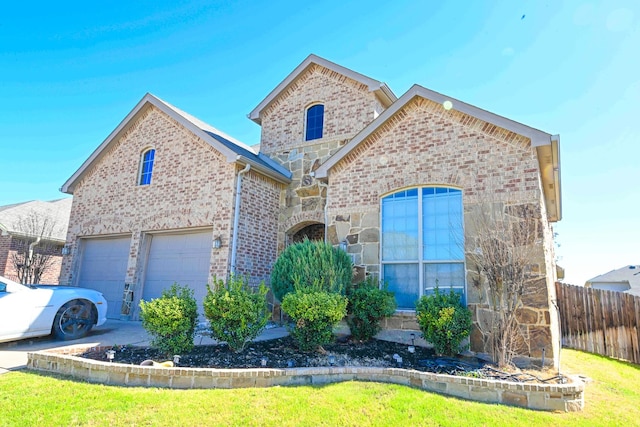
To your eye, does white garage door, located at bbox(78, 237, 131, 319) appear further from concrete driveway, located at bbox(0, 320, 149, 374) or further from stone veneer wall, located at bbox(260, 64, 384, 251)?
stone veneer wall, located at bbox(260, 64, 384, 251)

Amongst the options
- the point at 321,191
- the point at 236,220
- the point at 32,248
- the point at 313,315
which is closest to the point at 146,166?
the point at 236,220

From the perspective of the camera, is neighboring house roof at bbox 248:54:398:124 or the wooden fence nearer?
the wooden fence

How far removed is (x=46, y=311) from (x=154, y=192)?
4.97m

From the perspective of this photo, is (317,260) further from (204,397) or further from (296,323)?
(204,397)

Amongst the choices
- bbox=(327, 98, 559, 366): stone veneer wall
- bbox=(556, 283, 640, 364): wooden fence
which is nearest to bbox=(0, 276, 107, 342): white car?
bbox=(327, 98, 559, 366): stone veneer wall

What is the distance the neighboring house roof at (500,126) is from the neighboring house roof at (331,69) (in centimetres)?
326

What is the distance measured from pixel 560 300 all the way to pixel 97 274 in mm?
14706

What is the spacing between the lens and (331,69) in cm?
1286

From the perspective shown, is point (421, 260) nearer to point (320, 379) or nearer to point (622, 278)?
point (320, 379)

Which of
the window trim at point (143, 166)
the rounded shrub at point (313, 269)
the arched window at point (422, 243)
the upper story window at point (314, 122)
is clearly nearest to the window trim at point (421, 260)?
the arched window at point (422, 243)

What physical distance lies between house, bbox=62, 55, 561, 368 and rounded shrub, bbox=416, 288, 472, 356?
1.95 feet

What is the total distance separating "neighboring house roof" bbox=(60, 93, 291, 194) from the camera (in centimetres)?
1078

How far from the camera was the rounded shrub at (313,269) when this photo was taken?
755cm

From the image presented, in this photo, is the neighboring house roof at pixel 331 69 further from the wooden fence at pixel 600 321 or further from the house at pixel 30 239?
the house at pixel 30 239
